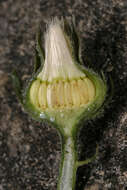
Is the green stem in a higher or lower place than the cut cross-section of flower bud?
lower

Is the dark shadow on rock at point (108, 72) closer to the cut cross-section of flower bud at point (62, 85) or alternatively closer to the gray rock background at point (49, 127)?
the gray rock background at point (49, 127)

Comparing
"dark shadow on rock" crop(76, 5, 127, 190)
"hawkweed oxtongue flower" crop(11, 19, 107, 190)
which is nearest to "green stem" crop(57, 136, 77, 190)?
"hawkweed oxtongue flower" crop(11, 19, 107, 190)

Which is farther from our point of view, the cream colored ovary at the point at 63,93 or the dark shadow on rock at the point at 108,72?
the dark shadow on rock at the point at 108,72

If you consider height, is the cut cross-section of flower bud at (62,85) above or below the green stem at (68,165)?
above

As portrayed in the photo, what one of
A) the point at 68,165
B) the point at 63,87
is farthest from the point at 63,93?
the point at 68,165

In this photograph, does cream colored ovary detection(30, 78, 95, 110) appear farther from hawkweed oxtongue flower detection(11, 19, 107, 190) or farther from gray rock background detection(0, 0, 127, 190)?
gray rock background detection(0, 0, 127, 190)

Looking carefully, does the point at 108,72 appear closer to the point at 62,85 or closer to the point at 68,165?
the point at 62,85

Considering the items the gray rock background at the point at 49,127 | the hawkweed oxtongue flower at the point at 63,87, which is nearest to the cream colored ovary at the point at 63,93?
the hawkweed oxtongue flower at the point at 63,87
